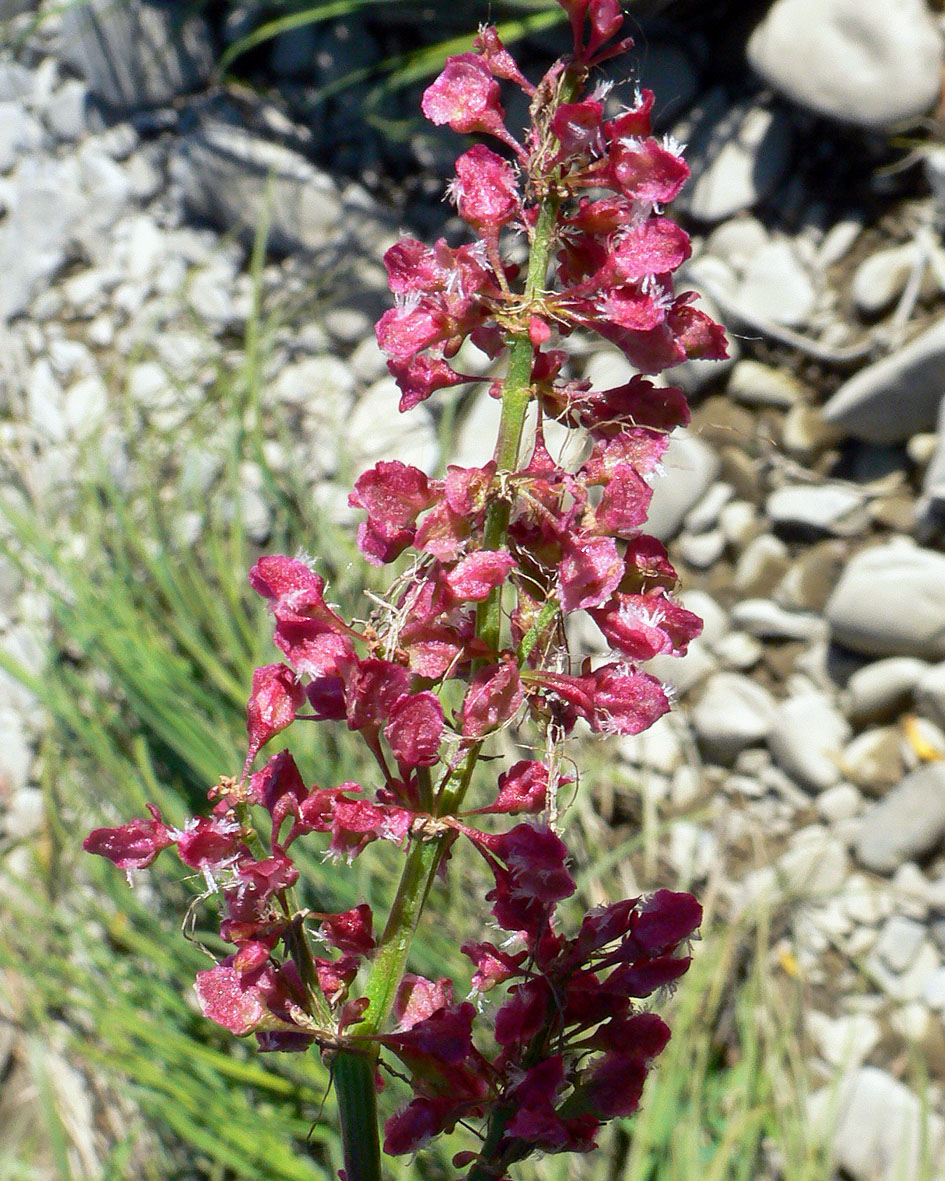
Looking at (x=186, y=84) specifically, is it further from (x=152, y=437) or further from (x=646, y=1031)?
(x=646, y=1031)

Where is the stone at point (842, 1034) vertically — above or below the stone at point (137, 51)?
below

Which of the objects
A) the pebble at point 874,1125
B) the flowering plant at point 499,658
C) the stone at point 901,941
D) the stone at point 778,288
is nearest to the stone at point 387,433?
the stone at point 778,288

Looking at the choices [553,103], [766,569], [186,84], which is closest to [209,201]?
[186,84]

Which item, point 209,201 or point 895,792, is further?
point 209,201

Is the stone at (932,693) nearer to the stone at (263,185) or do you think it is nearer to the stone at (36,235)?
the stone at (263,185)

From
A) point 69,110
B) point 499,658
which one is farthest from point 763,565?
point 69,110
